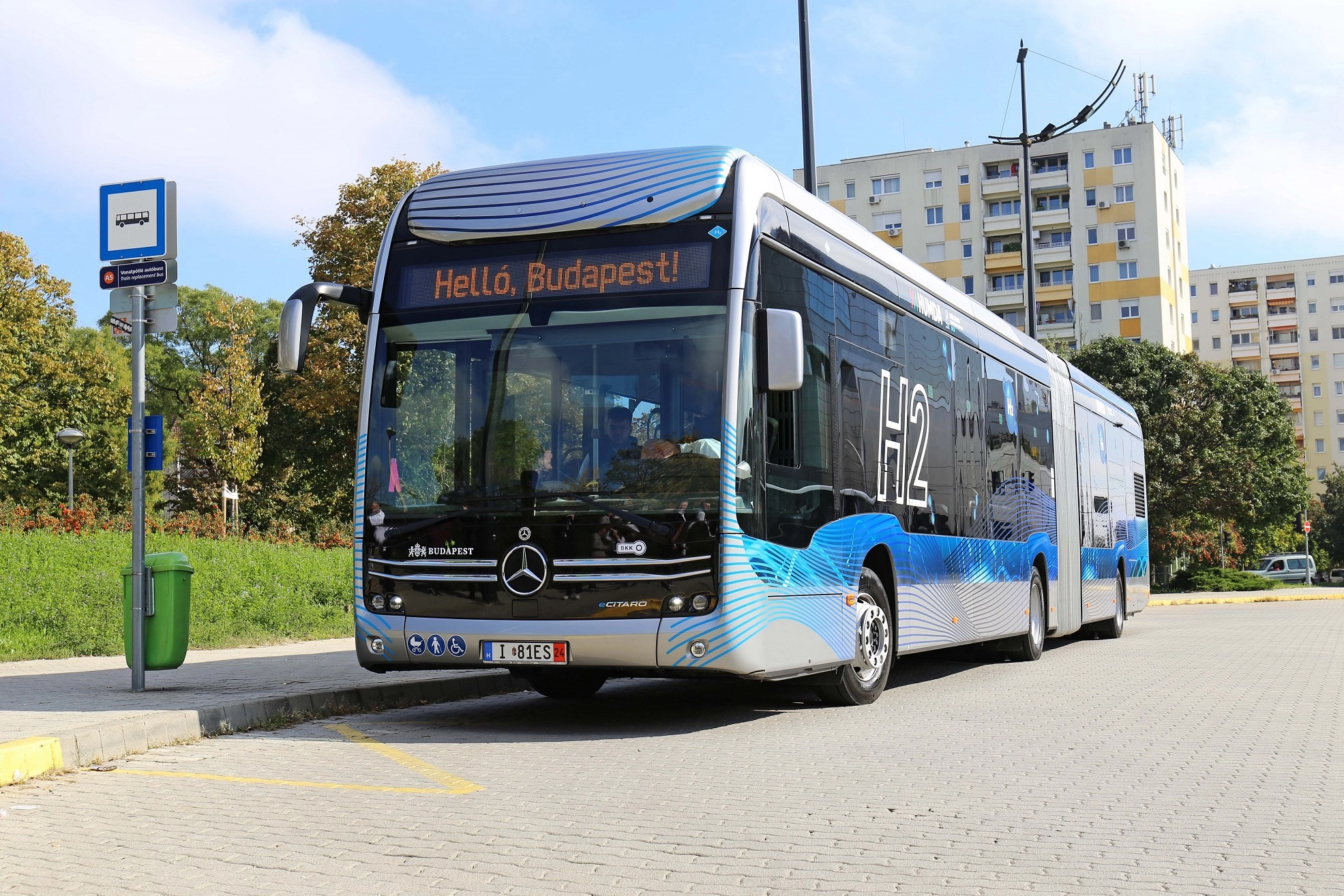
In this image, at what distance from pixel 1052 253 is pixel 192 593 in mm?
74588

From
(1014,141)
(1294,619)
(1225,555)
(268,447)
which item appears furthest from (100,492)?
(1225,555)

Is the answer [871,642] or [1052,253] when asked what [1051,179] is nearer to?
[1052,253]

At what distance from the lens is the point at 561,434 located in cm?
895

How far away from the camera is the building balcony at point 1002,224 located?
85375 millimetres

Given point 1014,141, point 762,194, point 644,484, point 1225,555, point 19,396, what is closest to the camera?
point 644,484

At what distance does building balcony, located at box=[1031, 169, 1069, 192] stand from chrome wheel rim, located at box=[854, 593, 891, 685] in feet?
254

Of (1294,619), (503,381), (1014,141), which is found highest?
(1014,141)

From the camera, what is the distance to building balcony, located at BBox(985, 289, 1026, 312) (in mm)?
85250

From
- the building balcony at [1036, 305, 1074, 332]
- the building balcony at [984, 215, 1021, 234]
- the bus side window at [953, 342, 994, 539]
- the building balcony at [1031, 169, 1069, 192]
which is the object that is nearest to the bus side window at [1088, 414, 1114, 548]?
the bus side window at [953, 342, 994, 539]

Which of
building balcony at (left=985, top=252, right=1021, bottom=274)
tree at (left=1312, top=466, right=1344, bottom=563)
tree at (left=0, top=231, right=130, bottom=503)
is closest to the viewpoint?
tree at (left=0, top=231, right=130, bottom=503)

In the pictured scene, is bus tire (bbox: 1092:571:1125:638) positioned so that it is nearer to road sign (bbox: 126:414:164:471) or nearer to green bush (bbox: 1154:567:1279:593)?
road sign (bbox: 126:414:164:471)

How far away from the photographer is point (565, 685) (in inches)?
464

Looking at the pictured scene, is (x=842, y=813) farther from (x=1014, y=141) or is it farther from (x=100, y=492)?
(x=100, y=492)

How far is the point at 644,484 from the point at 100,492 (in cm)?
4690
